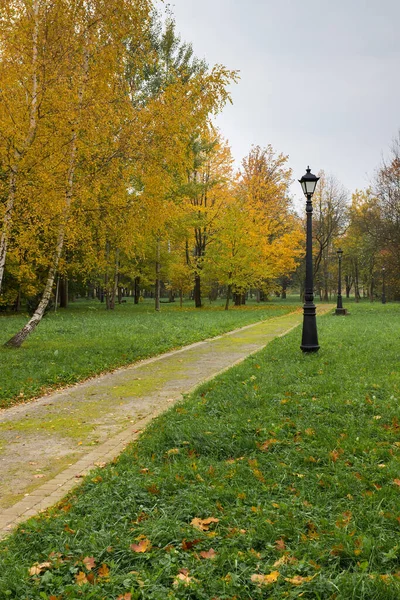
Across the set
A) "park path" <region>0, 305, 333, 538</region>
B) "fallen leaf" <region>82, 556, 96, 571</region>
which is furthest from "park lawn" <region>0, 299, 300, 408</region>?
"fallen leaf" <region>82, 556, 96, 571</region>

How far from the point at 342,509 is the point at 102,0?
1197 centimetres

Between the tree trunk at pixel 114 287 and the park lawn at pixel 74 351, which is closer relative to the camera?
Answer: the park lawn at pixel 74 351

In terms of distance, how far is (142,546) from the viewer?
3064 mm

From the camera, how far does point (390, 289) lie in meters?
55.8

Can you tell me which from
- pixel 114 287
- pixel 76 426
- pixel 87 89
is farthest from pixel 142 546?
pixel 114 287

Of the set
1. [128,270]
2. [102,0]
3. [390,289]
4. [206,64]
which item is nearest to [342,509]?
[102,0]

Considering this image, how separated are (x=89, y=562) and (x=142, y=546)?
1.15 ft

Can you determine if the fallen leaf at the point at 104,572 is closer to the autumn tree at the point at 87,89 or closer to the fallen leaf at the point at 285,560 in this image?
the fallen leaf at the point at 285,560

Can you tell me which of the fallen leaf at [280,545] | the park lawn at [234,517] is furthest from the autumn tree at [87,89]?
the fallen leaf at [280,545]

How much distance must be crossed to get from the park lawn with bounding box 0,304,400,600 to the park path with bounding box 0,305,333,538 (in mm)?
323

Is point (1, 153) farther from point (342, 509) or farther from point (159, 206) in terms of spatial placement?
point (342, 509)

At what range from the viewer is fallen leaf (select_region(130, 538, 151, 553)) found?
3.03m

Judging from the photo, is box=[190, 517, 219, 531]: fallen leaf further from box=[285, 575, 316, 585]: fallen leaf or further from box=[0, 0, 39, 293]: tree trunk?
box=[0, 0, 39, 293]: tree trunk

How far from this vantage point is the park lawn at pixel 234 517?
2.70m
